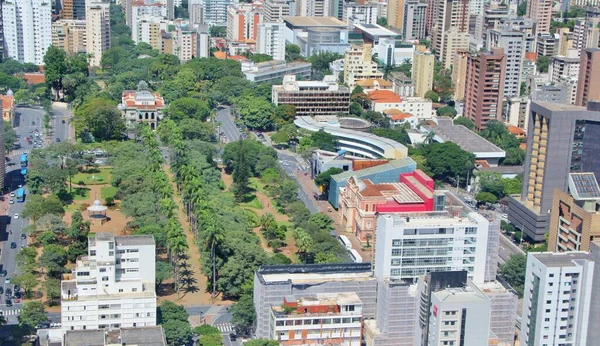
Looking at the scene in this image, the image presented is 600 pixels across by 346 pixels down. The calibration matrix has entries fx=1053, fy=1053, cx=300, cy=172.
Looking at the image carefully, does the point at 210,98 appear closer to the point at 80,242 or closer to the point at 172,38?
the point at 172,38

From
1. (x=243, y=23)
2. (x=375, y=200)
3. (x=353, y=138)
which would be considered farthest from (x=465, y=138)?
(x=243, y=23)

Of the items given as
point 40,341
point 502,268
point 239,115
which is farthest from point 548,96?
point 40,341

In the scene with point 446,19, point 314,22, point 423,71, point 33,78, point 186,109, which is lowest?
point 33,78

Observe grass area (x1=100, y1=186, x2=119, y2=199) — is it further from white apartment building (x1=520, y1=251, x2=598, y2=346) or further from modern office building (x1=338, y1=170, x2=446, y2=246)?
white apartment building (x1=520, y1=251, x2=598, y2=346)

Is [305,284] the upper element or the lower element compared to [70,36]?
lower

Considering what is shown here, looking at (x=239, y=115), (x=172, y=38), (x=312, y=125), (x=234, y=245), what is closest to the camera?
(x=234, y=245)

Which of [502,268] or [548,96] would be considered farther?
[548,96]

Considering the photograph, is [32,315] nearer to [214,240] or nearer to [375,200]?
[214,240]
